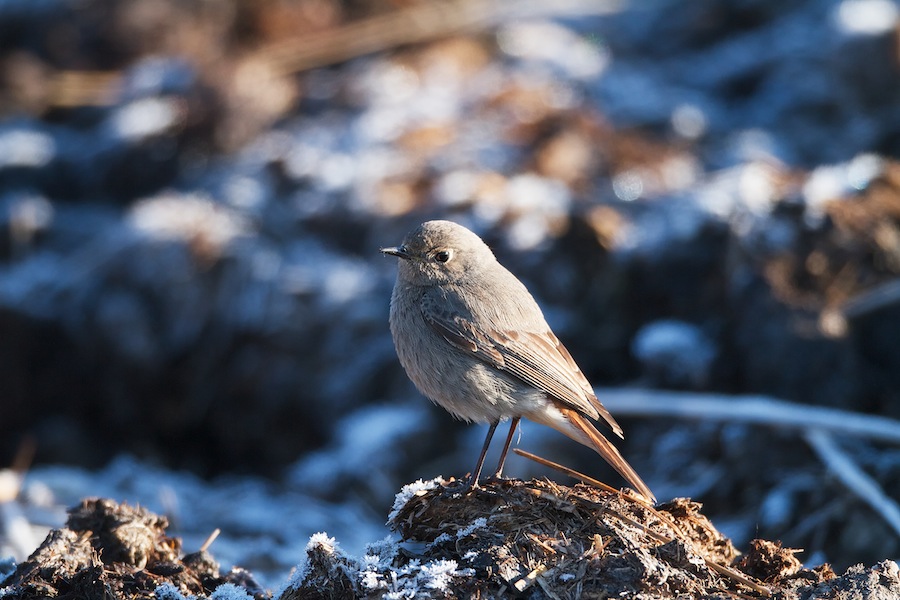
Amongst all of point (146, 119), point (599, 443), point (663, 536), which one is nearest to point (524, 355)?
point (599, 443)

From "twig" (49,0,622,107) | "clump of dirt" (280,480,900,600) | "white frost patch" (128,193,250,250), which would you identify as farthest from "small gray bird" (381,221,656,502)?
"twig" (49,0,622,107)

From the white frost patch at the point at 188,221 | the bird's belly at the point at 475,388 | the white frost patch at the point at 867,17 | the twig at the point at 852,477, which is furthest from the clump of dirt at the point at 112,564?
the white frost patch at the point at 867,17

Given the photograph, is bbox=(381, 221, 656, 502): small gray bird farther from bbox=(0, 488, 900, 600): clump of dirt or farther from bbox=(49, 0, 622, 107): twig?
bbox=(49, 0, 622, 107): twig

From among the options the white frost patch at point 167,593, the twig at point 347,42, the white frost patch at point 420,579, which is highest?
the twig at point 347,42

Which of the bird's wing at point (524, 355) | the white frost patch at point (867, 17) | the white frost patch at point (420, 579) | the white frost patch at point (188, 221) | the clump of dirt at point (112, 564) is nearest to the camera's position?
the white frost patch at point (420, 579)

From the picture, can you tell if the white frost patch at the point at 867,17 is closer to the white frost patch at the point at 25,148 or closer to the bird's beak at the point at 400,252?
the bird's beak at the point at 400,252

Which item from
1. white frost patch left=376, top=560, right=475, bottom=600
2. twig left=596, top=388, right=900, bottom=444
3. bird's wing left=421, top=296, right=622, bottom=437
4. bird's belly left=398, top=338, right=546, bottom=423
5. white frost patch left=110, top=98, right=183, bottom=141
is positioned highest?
white frost patch left=110, top=98, right=183, bottom=141

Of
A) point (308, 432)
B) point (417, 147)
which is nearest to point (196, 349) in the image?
point (308, 432)
